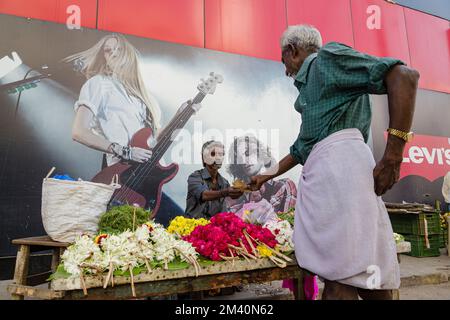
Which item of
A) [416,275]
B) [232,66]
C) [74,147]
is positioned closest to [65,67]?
[74,147]

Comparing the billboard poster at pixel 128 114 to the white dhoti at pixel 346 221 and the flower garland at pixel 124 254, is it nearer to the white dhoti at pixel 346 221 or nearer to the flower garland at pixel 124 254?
the flower garland at pixel 124 254

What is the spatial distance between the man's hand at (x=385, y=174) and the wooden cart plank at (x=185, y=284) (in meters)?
0.95

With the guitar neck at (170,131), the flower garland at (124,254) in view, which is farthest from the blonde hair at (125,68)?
the flower garland at (124,254)

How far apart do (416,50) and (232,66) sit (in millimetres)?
5881

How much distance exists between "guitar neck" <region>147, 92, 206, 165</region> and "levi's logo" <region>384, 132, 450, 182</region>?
5.29 meters

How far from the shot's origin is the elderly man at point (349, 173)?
1456mm

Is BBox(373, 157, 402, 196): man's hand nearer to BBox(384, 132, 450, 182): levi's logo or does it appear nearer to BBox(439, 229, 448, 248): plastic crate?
BBox(439, 229, 448, 248): plastic crate

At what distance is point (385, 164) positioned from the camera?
150 cm

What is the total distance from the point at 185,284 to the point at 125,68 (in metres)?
4.60

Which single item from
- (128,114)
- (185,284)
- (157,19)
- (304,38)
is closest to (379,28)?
(157,19)

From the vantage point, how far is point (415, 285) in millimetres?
4895

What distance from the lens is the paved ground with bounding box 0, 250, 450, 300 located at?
4004 mm

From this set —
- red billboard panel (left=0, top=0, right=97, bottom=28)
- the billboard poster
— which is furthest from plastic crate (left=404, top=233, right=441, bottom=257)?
red billboard panel (left=0, top=0, right=97, bottom=28)

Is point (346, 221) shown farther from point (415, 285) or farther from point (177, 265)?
point (415, 285)
